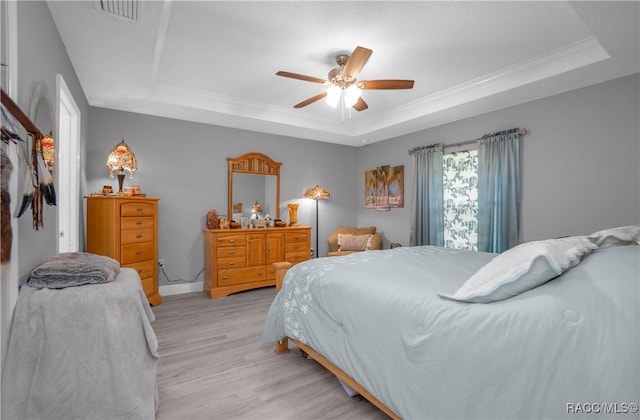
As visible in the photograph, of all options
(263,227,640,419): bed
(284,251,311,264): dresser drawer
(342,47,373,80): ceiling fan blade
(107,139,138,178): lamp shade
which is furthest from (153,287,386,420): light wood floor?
(342,47,373,80): ceiling fan blade

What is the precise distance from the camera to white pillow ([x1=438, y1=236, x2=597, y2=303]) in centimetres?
126

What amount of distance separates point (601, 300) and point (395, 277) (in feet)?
3.33

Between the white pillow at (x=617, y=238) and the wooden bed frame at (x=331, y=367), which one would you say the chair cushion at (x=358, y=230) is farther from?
Result: the white pillow at (x=617, y=238)

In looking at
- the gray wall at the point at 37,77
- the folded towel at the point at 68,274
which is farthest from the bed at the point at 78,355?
the gray wall at the point at 37,77

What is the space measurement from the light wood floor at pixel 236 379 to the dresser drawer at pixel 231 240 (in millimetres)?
1153

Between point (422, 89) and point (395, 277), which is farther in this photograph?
point (422, 89)

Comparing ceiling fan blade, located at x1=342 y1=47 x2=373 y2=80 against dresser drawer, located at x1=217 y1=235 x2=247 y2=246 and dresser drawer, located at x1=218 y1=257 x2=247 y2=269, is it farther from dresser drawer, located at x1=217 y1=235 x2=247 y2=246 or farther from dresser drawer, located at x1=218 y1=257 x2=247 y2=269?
dresser drawer, located at x1=218 y1=257 x2=247 y2=269

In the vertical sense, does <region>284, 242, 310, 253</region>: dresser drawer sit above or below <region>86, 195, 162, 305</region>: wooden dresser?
below

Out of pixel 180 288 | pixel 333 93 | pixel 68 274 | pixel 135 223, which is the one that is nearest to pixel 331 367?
pixel 68 274

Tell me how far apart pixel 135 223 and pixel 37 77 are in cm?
199

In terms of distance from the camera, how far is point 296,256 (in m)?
4.89

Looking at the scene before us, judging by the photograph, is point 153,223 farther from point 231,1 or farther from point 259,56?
point 231,1

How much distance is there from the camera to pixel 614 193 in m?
3.02

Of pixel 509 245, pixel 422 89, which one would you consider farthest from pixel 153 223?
pixel 509 245
